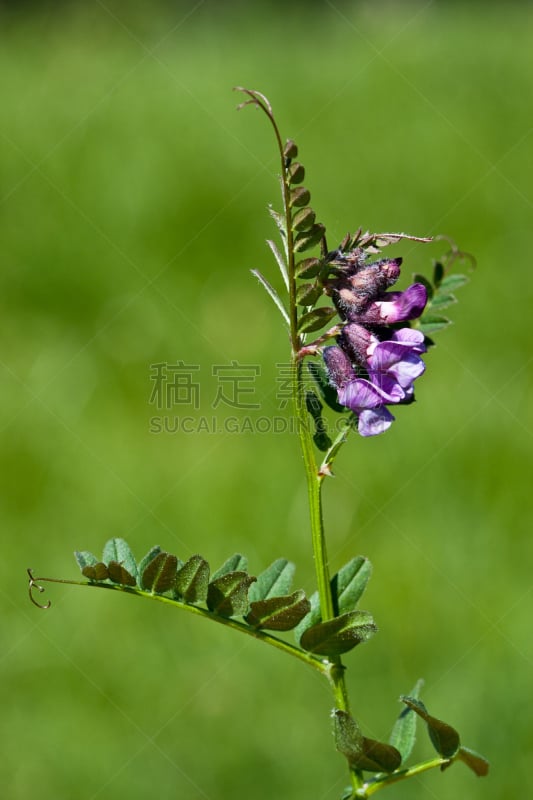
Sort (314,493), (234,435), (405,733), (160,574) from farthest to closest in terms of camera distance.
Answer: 1. (234,435)
2. (405,733)
3. (160,574)
4. (314,493)

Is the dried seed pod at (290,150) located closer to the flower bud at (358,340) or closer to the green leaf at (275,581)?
the flower bud at (358,340)

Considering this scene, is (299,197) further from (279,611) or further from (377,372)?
(279,611)

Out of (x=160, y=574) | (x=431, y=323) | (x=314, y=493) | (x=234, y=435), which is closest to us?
(x=314, y=493)

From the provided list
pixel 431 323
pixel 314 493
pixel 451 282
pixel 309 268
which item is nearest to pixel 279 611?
pixel 314 493

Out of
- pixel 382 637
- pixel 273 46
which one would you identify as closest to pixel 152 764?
pixel 382 637

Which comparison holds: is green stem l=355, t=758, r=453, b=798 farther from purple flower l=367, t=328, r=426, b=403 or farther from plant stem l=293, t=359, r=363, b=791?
purple flower l=367, t=328, r=426, b=403

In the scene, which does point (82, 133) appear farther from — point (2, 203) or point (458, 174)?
point (458, 174)

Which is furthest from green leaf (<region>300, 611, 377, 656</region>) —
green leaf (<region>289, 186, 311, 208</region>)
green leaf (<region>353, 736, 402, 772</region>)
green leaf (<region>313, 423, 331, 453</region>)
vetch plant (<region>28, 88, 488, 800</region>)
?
green leaf (<region>289, 186, 311, 208</region>)
